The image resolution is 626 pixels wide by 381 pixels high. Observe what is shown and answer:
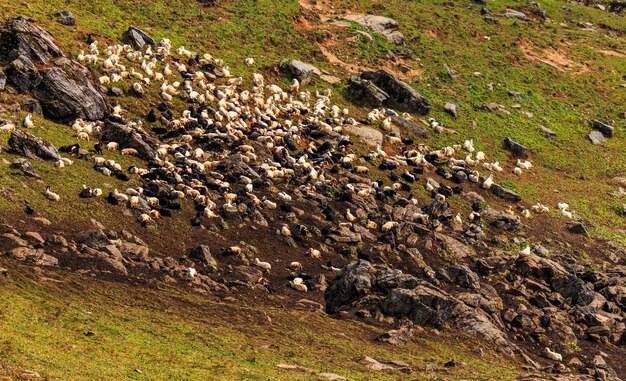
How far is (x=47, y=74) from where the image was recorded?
3512 cm

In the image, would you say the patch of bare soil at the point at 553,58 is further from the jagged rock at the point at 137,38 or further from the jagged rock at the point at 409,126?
the jagged rock at the point at 137,38

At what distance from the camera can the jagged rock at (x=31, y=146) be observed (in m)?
30.1

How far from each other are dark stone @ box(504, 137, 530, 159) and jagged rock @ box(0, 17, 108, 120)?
27.1 meters

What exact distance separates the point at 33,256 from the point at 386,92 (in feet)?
101

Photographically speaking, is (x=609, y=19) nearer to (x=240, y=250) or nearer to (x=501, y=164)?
(x=501, y=164)

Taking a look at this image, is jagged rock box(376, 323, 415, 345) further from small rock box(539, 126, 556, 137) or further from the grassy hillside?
small rock box(539, 126, 556, 137)

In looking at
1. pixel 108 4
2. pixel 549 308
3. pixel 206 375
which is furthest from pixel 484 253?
pixel 108 4

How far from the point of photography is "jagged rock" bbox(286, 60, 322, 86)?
47719 mm

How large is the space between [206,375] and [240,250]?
36.1 feet

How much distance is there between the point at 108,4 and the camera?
159ft

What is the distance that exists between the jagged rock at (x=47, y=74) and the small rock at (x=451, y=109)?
25.0 meters

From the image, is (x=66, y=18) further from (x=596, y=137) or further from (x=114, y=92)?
(x=596, y=137)

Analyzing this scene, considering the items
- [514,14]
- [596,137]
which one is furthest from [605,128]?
[514,14]

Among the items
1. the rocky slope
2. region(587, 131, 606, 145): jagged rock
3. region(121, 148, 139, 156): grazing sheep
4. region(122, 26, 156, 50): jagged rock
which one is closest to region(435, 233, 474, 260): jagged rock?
the rocky slope
